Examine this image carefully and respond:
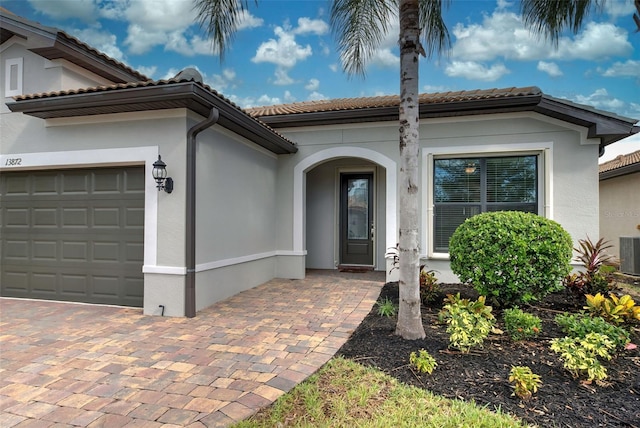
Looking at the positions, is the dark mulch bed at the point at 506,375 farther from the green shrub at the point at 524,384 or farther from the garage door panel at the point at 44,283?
the garage door panel at the point at 44,283

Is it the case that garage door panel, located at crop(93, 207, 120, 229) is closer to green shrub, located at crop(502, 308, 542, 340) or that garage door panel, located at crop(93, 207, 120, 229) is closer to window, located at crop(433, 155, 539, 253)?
green shrub, located at crop(502, 308, 542, 340)

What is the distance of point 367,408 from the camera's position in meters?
2.56

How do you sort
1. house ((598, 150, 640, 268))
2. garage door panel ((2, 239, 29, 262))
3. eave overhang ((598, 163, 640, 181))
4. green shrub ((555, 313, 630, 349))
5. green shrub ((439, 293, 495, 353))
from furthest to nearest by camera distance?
house ((598, 150, 640, 268))
eave overhang ((598, 163, 640, 181))
garage door panel ((2, 239, 29, 262))
green shrub ((439, 293, 495, 353))
green shrub ((555, 313, 630, 349))

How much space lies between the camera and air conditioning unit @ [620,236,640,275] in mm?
8836

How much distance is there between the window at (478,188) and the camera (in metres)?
6.96

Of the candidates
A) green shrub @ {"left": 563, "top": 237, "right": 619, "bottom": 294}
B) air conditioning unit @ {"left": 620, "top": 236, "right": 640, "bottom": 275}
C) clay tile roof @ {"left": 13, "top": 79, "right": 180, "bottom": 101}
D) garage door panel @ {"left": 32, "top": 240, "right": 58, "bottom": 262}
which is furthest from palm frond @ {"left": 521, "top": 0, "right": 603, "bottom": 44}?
garage door panel @ {"left": 32, "top": 240, "right": 58, "bottom": 262}

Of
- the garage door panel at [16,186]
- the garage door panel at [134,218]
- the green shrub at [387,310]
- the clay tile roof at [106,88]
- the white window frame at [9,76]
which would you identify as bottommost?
the green shrub at [387,310]

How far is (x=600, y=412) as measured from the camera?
8.11 feet

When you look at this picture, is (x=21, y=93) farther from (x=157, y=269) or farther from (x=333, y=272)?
(x=333, y=272)

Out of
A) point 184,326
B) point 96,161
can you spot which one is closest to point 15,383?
point 184,326

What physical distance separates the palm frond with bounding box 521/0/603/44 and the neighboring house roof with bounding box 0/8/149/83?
735 centimetres

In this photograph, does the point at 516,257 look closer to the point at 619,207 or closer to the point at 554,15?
the point at 554,15

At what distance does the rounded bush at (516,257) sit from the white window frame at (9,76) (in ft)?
27.3

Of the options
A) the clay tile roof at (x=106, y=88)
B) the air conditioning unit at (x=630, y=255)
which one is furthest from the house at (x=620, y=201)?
the clay tile roof at (x=106, y=88)
